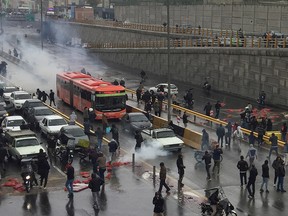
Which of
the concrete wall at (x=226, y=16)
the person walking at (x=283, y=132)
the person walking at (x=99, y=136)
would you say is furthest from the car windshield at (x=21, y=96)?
the concrete wall at (x=226, y=16)

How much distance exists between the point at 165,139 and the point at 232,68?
71.1 feet

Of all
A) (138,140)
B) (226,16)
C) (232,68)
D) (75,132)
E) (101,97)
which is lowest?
(138,140)

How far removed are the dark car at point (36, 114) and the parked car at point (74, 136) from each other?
5404 mm

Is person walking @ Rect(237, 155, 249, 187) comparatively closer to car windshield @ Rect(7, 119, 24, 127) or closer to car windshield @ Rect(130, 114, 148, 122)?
car windshield @ Rect(130, 114, 148, 122)

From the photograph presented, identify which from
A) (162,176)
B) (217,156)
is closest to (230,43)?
(217,156)

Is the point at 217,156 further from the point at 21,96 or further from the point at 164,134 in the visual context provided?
the point at 21,96

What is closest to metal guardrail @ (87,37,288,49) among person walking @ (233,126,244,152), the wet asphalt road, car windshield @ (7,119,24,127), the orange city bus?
the orange city bus

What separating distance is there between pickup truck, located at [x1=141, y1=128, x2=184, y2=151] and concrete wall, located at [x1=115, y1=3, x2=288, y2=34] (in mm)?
32838

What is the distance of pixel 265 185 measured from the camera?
24.7 metres

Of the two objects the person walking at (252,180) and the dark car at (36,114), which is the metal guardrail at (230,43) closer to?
the dark car at (36,114)

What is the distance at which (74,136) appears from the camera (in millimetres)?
30562

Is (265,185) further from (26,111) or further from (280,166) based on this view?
(26,111)

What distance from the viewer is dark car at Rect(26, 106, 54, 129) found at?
3688 cm

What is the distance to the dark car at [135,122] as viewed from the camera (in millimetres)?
35250
